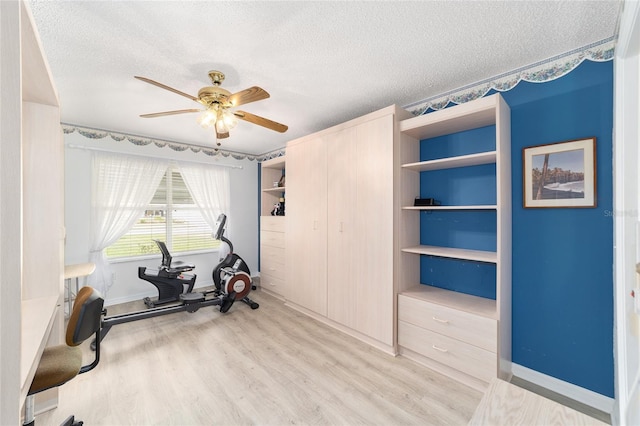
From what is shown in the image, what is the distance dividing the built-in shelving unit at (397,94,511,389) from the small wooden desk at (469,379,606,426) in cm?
114

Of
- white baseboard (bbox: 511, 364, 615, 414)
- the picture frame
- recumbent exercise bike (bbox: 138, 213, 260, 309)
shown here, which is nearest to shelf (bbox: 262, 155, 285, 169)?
recumbent exercise bike (bbox: 138, 213, 260, 309)

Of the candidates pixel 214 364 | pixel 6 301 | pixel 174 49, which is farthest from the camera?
pixel 214 364

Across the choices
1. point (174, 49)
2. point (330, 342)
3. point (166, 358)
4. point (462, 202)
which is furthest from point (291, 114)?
point (166, 358)

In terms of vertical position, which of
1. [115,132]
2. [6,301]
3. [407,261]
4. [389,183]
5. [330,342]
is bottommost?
[330,342]

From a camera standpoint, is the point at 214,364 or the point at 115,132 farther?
the point at 115,132

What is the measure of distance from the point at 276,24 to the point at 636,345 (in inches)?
105

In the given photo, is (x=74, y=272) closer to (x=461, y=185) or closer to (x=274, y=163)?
(x=274, y=163)

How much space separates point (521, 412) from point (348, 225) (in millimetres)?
2105

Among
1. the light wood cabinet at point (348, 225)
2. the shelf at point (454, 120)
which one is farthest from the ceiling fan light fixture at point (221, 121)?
the shelf at point (454, 120)

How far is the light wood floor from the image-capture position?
5.87 feet

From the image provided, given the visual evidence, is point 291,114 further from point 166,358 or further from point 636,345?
point 636,345

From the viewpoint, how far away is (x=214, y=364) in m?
2.37

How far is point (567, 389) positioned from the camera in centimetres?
197

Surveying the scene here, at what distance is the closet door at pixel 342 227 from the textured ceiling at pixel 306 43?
0.53 metres
